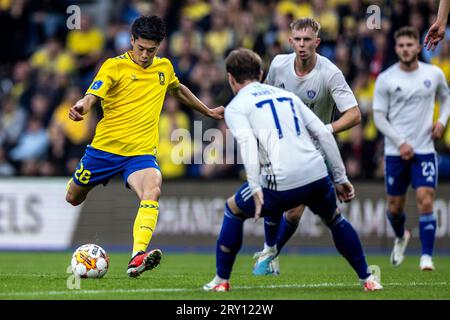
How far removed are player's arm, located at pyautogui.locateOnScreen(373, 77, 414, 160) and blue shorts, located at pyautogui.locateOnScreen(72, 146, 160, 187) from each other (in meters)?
3.21

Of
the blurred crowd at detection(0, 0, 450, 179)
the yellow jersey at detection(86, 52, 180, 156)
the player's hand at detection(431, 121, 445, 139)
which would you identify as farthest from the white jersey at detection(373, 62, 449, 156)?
the blurred crowd at detection(0, 0, 450, 179)

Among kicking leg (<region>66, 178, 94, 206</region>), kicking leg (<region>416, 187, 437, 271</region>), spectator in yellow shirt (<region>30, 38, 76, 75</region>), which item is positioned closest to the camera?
kicking leg (<region>66, 178, 94, 206</region>)

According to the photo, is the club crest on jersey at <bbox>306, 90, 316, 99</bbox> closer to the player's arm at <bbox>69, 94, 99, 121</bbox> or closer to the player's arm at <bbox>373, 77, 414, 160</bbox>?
the player's arm at <bbox>69, 94, 99, 121</bbox>

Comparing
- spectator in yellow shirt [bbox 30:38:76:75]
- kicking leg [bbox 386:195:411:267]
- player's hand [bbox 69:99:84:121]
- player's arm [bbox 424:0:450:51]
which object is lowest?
kicking leg [bbox 386:195:411:267]

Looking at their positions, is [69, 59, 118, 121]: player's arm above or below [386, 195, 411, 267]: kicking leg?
above

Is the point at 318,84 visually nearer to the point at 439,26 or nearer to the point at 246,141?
the point at 439,26

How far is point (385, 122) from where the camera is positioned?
11719mm

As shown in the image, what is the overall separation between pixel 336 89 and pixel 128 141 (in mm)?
2080

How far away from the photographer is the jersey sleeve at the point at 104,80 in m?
9.28

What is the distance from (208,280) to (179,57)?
9228mm

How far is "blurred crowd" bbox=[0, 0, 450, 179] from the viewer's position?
1670cm

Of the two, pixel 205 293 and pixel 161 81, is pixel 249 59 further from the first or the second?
pixel 161 81

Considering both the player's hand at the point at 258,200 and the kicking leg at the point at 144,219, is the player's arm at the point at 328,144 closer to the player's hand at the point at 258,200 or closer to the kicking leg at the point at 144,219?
the player's hand at the point at 258,200

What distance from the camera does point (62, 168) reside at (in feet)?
56.4
